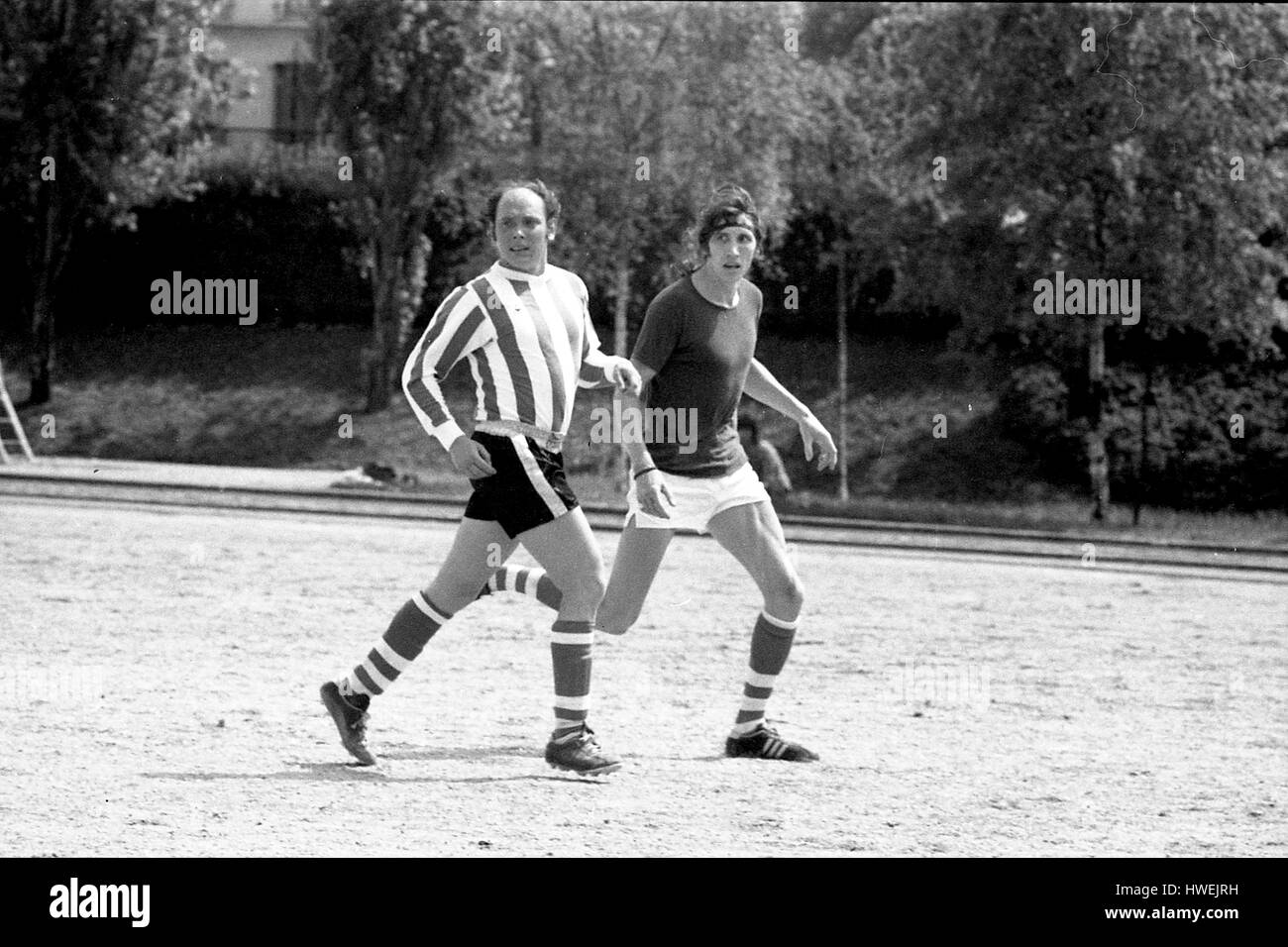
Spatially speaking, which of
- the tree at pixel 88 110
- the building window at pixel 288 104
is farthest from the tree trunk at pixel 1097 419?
the building window at pixel 288 104

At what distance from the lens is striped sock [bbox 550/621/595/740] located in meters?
7.37

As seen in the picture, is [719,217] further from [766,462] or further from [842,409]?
[842,409]

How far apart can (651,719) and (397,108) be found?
73.3 feet

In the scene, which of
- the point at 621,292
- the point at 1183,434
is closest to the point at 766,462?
the point at 1183,434

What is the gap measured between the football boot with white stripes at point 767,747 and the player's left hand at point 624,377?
142 cm

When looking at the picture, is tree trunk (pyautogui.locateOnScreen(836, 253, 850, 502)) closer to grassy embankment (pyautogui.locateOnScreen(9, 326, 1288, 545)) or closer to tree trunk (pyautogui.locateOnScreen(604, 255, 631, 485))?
grassy embankment (pyautogui.locateOnScreen(9, 326, 1288, 545))

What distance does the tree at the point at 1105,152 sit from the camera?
21672 mm

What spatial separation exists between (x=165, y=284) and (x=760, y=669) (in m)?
29.1

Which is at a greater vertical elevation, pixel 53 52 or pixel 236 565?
pixel 53 52

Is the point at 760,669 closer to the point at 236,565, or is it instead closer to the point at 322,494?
the point at 236,565

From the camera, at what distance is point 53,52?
1177 inches

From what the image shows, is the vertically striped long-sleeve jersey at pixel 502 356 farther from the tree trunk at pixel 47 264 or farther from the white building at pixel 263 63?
the white building at pixel 263 63

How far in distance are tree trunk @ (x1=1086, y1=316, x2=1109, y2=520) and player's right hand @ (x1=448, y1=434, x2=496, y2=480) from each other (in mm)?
17118
